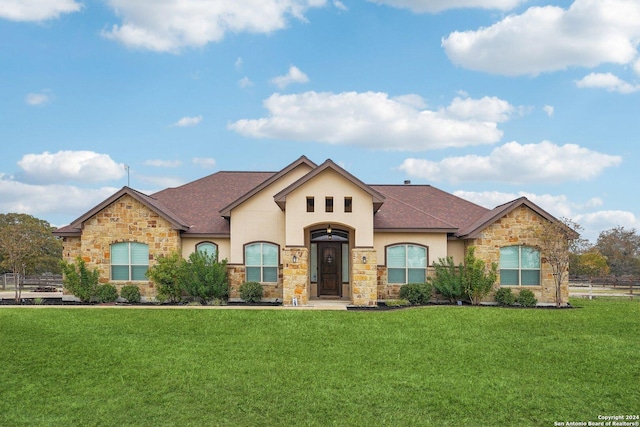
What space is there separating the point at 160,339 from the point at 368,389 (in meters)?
6.49

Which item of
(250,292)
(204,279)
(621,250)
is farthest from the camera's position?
(621,250)

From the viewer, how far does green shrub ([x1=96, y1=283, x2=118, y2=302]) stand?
20688 mm

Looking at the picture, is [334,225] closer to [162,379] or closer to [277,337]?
[277,337]

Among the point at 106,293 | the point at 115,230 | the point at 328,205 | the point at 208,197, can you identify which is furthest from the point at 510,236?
the point at 106,293

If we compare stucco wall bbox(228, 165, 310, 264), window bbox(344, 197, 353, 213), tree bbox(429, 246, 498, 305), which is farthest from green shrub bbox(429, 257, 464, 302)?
stucco wall bbox(228, 165, 310, 264)

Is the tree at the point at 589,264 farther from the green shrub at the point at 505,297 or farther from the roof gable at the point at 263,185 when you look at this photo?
the roof gable at the point at 263,185

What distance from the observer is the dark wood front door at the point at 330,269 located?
73.0ft

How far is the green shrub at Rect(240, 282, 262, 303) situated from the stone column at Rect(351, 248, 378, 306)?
4.16 meters

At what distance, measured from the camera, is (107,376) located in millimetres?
10156

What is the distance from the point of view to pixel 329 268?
2233 centimetres

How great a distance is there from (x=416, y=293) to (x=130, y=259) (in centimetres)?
1218

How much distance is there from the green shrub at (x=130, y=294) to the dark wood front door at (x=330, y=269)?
7.83 metres

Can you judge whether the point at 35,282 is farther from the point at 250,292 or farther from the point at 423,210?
the point at 423,210

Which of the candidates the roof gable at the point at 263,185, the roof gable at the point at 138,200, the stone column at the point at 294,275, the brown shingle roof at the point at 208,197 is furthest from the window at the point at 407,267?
the roof gable at the point at 138,200
